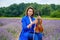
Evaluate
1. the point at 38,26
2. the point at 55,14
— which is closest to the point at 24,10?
the point at 55,14

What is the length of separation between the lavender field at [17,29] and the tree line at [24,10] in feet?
0.34

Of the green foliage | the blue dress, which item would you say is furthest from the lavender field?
the blue dress

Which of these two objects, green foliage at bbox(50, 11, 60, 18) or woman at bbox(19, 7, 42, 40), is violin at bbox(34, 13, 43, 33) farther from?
green foliage at bbox(50, 11, 60, 18)

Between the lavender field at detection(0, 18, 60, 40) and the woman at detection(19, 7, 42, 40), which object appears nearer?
the woman at detection(19, 7, 42, 40)

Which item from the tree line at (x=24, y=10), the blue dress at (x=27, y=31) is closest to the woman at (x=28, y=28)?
the blue dress at (x=27, y=31)

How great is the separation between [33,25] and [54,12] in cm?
105

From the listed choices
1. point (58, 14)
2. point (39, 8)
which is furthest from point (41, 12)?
point (58, 14)

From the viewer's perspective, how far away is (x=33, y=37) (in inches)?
83.9

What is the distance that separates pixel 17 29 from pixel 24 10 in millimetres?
341

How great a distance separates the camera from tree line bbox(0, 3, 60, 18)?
9.88 feet

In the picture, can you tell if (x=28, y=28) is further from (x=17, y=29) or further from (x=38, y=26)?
(x=17, y=29)

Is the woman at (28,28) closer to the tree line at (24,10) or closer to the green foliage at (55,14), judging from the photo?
the tree line at (24,10)

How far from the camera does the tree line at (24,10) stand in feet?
9.88

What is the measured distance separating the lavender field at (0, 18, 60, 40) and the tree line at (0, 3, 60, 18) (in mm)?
104
